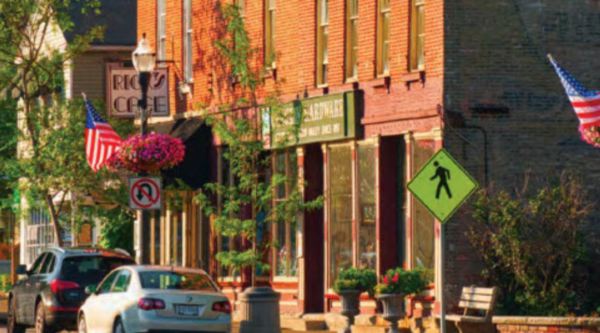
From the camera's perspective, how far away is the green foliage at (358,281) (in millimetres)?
27234

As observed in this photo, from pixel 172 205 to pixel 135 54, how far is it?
9.22 meters

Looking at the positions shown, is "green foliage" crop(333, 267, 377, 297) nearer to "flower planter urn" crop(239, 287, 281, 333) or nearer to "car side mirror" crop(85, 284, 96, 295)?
"flower planter urn" crop(239, 287, 281, 333)

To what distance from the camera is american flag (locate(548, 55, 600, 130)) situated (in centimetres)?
2359

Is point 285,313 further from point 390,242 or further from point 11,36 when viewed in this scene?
point 11,36

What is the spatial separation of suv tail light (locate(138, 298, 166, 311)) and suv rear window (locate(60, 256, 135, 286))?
3.97 m

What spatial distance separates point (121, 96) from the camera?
3553cm

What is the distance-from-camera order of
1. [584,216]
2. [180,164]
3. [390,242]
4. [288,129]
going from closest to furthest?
[584,216], [390,242], [288,129], [180,164]

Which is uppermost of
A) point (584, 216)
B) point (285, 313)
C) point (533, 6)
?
point (533, 6)

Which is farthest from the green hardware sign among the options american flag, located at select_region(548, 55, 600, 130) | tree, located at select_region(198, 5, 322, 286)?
american flag, located at select_region(548, 55, 600, 130)

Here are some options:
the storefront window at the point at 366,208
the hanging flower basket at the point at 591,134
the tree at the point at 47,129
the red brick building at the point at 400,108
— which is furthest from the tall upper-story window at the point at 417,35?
the tree at the point at 47,129

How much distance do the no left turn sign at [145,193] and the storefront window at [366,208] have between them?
12.3 ft

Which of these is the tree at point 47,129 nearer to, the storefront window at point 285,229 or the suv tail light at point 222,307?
the storefront window at point 285,229

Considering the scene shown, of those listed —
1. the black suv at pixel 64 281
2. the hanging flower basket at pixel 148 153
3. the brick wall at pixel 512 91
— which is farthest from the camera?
the hanging flower basket at pixel 148 153

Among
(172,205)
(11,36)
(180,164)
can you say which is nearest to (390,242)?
(180,164)
